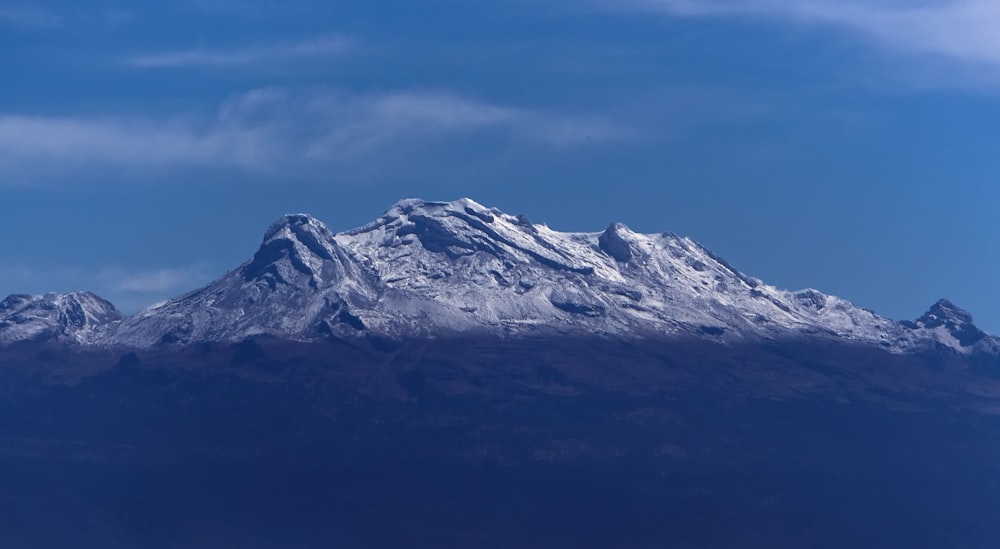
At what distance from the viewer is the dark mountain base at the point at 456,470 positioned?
176125 millimetres

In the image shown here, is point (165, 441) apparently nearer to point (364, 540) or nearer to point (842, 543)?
point (364, 540)

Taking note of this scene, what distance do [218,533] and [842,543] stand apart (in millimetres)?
55539

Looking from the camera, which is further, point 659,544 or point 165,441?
point 165,441

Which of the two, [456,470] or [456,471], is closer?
[456,471]

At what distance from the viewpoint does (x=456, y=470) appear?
18662 cm

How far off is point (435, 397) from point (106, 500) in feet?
112

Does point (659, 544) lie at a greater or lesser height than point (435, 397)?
lesser

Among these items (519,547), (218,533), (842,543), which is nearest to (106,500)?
(218,533)

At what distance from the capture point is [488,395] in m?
196

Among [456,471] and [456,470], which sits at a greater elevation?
[456,470]

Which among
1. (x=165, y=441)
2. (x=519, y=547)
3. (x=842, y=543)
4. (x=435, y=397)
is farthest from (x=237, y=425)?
(x=842, y=543)

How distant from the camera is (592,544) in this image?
172 meters

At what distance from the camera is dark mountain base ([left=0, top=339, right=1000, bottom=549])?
578 feet

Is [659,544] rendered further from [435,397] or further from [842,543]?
[435,397]
